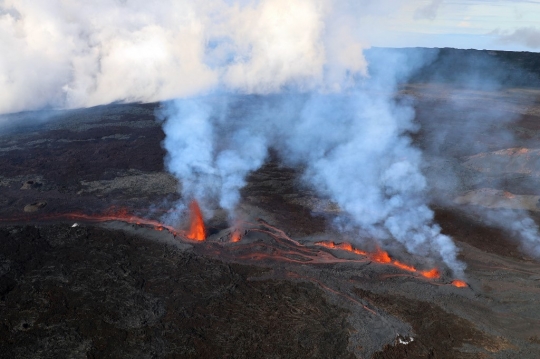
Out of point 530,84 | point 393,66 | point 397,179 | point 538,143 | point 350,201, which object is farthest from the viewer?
point 393,66

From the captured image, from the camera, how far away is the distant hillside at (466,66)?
5791 centimetres

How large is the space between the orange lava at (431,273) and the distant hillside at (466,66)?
47777mm

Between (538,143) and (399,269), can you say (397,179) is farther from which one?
(538,143)

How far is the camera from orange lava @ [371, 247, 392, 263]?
14.7m

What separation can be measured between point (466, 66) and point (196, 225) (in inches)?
2435

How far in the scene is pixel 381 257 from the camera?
48.6 feet

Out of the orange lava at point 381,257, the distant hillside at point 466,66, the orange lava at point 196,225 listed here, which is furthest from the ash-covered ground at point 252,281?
the distant hillside at point 466,66

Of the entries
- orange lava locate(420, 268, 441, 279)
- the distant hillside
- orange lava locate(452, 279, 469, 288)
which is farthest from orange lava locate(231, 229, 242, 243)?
the distant hillside

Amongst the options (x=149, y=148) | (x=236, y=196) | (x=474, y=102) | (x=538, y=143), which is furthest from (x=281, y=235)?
(x=474, y=102)

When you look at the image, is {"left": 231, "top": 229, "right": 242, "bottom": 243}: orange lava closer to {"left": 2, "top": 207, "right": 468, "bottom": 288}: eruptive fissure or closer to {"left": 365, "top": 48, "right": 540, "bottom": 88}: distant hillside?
{"left": 2, "top": 207, "right": 468, "bottom": 288}: eruptive fissure

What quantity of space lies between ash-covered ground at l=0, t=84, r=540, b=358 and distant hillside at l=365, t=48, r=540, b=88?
39730mm

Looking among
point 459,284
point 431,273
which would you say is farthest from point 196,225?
point 459,284

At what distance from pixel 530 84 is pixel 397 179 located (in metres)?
45.3

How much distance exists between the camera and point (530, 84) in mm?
54875
